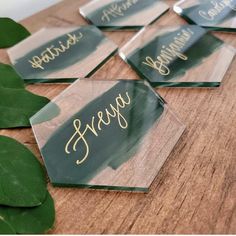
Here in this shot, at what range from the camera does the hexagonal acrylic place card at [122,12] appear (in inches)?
25.9

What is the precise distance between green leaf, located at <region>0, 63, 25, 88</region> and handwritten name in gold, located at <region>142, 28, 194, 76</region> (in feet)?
0.63

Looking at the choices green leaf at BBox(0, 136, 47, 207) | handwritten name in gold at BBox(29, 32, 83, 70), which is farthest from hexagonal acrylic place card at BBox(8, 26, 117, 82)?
green leaf at BBox(0, 136, 47, 207)

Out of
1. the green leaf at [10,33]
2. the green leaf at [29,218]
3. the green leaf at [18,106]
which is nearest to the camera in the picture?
the green leaf at [29,218]

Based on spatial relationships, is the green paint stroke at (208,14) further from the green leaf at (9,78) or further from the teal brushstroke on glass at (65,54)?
the green leaf at (9,78)

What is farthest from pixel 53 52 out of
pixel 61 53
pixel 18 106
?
pixel 18 106

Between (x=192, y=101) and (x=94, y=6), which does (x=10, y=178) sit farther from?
(x=94, y=6)

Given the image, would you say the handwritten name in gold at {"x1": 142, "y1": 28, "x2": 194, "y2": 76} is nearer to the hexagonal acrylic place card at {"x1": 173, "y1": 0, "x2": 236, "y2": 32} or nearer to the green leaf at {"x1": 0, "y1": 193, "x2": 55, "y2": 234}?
the hexagonal acrylic place card at {"x1": 173, "y1": 0, "x2": 236, "y2": 32}

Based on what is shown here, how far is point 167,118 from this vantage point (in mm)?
480

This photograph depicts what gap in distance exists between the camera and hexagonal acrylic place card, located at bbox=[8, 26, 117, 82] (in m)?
0.54

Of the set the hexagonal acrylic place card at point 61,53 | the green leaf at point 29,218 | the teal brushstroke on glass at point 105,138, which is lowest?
the green leaf at point 29,218

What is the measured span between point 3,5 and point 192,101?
433mm

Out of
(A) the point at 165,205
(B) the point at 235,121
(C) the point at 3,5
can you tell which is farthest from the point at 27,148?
(C) the point at 3,5

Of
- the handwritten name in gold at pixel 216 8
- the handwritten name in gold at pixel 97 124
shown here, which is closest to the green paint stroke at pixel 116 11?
the handwritten name in gold at pixel 216 8

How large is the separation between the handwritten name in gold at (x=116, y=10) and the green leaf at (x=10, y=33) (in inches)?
5.9
